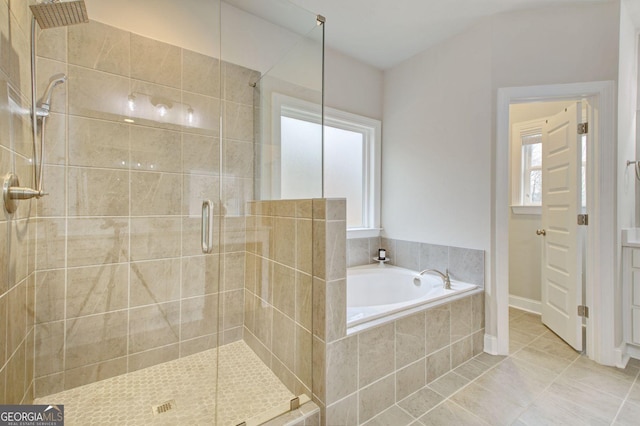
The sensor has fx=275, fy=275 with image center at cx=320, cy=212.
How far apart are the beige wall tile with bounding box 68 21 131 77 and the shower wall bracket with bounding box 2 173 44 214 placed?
81 centimetres

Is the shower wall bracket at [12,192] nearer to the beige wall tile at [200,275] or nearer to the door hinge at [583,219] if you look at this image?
the beige wall tile at [200,275]

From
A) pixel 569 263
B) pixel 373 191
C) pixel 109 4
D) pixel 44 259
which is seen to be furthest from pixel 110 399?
pixel 569 263

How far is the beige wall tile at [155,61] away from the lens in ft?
5.61

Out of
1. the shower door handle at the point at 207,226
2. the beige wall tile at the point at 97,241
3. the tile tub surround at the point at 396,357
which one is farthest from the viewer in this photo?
the shower door handle at the point at 207,226

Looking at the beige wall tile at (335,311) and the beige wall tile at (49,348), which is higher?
the beige wall tile at (335,311)

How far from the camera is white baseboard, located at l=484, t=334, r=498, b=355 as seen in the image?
2.10 m

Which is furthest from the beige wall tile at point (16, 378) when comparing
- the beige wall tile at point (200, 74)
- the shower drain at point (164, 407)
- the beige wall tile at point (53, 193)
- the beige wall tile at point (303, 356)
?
the beige wall tile at point (200, 74)

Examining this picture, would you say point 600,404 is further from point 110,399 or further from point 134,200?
point 134,200

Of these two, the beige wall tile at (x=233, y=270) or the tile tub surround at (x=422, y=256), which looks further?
the tile tub surround at (x=422, y=256)

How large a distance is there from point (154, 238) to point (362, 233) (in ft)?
6.09

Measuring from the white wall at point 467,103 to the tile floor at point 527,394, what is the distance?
393mm

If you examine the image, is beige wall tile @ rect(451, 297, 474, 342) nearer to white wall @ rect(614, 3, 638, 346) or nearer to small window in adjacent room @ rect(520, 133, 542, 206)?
white wall @ rect(614, 3, 638, 346)

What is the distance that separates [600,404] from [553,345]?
30.0 inches

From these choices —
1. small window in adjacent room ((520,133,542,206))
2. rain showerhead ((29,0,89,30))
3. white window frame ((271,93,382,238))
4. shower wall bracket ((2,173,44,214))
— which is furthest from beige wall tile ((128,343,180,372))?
small window in adjacent room ((520,133,542,206))
